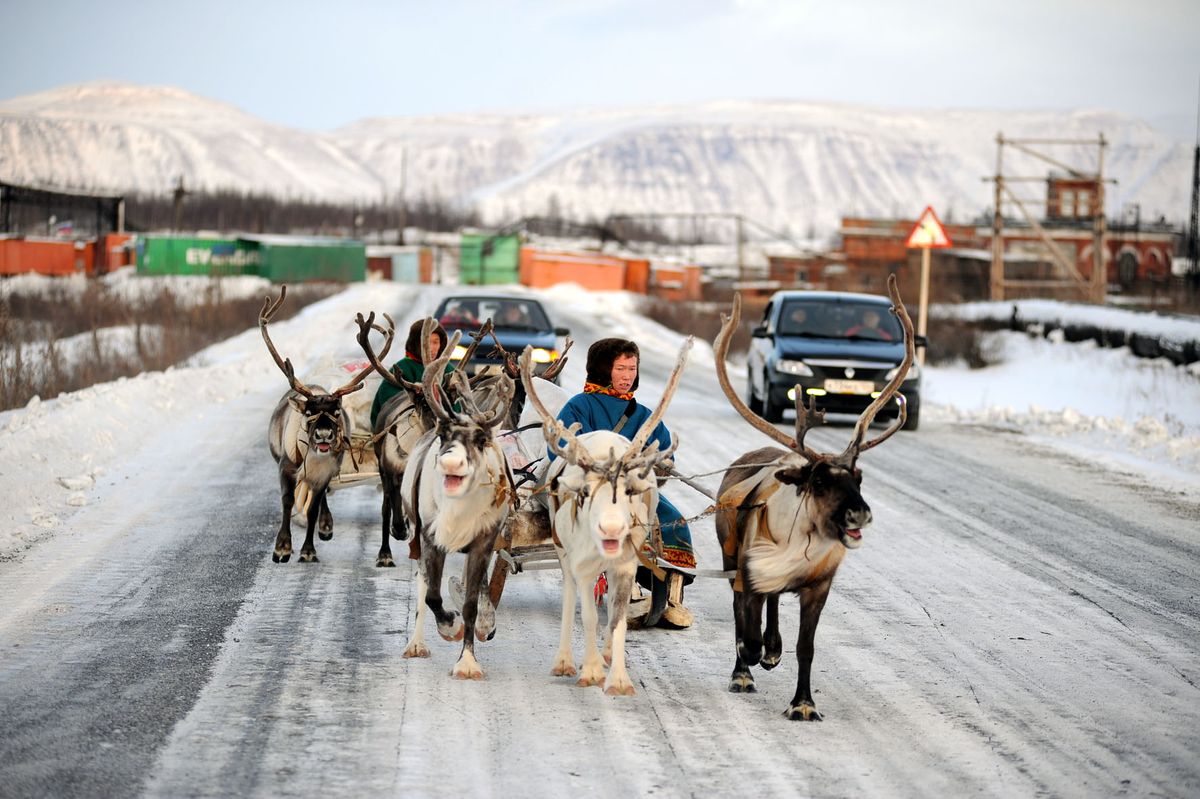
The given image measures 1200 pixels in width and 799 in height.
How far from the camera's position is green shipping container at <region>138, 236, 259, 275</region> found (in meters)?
77.8

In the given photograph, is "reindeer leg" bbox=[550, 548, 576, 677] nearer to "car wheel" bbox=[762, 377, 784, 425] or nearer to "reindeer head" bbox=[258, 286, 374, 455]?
"reindeer head" bbox=[258, 286, 374, 455]

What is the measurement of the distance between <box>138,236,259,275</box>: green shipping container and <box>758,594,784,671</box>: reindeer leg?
233ft

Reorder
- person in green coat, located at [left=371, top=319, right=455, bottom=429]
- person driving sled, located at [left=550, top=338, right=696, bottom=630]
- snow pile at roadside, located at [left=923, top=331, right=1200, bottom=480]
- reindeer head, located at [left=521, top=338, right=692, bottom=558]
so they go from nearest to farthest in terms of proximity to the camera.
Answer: reindeer head, located at [left=521, top=338, right=692, bottom=558], person driving sled, located at [left=550, top=338, right=696, bottom=630], person in green coat, located at [left=371, top=319, right=455, bottom=429], snow pile at roadside, located at [left=923, top=331, right=1200, bottom=480]

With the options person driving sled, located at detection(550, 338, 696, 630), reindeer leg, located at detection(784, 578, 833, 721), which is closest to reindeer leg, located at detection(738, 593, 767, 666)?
reindeer leg, located at detection(784, 578, 833, 721)

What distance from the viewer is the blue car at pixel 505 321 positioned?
22219 mm

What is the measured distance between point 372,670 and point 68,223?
8728 centimetres

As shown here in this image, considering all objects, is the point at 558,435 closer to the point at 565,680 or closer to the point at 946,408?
the point at 565,680

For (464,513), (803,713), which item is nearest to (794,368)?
(464,513)

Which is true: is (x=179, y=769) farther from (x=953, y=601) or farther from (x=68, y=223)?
(x=68, y=223)

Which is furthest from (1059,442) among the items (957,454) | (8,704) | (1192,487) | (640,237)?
(640,237)

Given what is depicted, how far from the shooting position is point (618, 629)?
25.6ft

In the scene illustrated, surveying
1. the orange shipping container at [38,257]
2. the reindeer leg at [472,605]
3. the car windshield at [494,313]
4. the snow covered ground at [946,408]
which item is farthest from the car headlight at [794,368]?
the orange shipping container at [38,257]

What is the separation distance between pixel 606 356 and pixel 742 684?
2311 mm

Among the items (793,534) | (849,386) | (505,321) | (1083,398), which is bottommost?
Answer: (1083,398)
